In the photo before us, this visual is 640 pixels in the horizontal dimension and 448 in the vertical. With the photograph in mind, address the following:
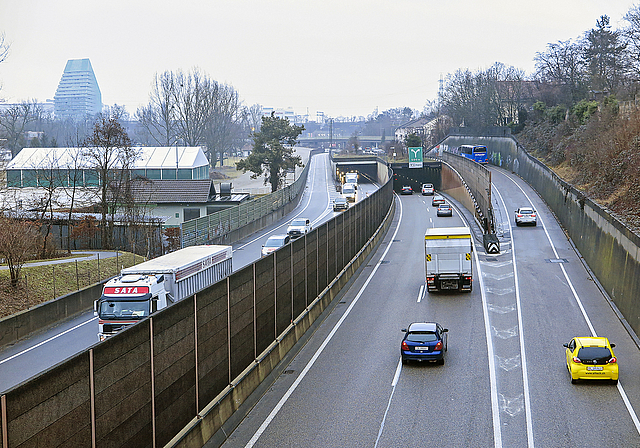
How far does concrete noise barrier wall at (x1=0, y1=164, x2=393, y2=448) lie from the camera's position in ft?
27.3

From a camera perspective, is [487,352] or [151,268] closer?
[487,352]

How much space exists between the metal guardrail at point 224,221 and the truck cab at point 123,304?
21.8 m

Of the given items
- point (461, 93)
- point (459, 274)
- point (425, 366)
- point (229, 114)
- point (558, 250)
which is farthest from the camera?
point (461, 93)

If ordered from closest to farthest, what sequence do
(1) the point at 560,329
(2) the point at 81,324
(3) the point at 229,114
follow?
1. (1) the point at 560,329
2. (2) the point at 81,324
3. (3) the point at 229,114

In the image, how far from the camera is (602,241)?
34.7m

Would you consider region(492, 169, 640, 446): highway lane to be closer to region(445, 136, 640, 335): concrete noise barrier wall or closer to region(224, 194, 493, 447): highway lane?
region(445, 136, 640, 335): concrete noise barrier wall

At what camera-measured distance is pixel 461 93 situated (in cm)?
16062

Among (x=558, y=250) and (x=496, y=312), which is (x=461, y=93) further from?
(x=496, y=312)

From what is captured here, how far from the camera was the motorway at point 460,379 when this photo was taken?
14727 millimetres

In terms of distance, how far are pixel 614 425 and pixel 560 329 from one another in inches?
383

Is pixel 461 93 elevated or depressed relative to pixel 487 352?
elevated

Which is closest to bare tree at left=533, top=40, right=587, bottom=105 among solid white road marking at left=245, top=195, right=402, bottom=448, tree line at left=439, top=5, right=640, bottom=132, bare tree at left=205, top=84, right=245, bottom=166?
tree line at left=439, top=5, right=640, bottom=132

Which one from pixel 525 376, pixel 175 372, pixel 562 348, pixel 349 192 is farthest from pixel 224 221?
pixel 349 192

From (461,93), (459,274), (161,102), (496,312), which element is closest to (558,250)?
(459,274)
